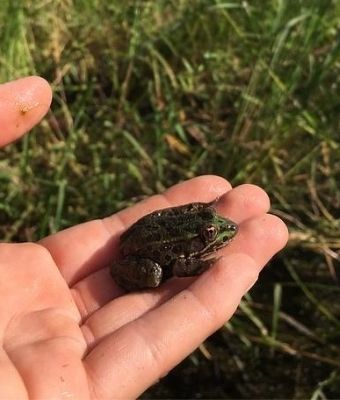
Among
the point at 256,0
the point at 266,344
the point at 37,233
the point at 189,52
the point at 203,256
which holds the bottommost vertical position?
the point at 266,344

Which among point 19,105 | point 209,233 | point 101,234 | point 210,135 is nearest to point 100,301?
point 101,234

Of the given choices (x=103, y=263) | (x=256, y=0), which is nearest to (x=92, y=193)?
(x=103, y=263)

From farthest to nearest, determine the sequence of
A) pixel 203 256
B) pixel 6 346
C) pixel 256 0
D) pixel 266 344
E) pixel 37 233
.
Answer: pixel 256 0 < pixel 37 233 < pixel 266 344 < pixel 203 256 < pixel 6 346

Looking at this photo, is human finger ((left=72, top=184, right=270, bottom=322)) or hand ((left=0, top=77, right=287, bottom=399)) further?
human finger ((left=72, top=184, right=270, bottom=322))

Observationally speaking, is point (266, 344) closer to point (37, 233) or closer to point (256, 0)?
point (37, 233)

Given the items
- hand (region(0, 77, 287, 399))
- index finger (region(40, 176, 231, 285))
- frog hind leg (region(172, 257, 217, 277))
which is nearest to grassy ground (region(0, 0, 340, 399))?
index finger (region(40, 176, 231, 285))

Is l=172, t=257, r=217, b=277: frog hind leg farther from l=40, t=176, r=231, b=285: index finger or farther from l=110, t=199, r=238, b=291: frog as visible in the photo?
l=40, t=176, r=231, b=285: index finger

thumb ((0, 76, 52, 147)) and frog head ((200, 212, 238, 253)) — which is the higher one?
thumb ((0, 76, 52, 147))

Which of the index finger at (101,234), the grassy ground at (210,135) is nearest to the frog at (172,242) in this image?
the index finger at (101,234)

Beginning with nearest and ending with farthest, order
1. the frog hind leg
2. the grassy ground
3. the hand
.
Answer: the hand → the frog hind leg → the grassy ground
